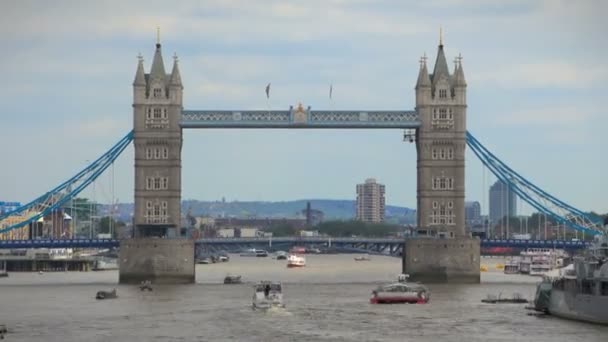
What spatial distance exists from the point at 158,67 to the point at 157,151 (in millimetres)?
7974

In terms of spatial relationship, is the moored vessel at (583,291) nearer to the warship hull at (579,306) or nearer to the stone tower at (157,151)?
the warship hull at (579,306)

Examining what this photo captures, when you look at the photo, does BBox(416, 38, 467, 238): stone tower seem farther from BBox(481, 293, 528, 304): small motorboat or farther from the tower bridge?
BBox(481, 293, 528, 304): small motorboat

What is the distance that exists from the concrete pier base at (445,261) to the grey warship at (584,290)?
4259 cm

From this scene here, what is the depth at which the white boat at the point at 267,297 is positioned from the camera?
115 metres

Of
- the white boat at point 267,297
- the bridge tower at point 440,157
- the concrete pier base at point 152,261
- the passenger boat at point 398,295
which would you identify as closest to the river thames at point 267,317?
the white boat at point 267,297

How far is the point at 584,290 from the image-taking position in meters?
101

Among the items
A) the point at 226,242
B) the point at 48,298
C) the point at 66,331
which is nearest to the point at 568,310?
the point at 66,331

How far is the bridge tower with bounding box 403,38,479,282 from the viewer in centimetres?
15738

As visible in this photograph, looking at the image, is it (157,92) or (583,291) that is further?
(157,92)

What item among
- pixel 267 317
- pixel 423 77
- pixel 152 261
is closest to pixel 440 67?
pixel 423 77

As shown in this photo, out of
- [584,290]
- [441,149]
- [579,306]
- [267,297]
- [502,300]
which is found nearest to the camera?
[584,290]

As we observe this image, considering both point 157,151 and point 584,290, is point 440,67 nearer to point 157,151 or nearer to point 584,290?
point 157,151

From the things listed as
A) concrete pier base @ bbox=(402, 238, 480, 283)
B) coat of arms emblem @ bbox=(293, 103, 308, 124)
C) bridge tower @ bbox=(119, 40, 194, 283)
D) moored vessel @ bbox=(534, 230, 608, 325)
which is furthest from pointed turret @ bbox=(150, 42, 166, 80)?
moored vessel @ bbox=(534, 230, 608, 325)

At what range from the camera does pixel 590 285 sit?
99.6 metres
